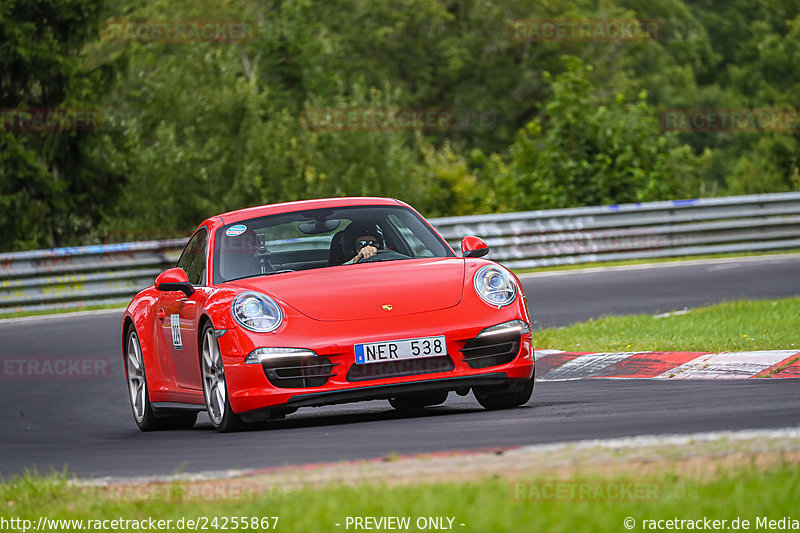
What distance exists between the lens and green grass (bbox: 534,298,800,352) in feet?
35.5

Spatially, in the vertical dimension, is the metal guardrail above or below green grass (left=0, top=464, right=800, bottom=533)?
below

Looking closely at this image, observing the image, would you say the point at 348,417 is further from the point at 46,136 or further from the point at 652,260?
the point at 46,136

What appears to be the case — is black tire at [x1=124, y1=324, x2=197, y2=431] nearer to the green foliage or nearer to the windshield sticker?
the windshield sticker

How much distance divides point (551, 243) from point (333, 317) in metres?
15.5

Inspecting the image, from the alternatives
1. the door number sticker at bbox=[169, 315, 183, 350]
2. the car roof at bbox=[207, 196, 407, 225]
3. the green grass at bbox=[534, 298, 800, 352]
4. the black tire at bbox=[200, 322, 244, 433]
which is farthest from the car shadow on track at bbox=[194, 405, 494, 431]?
the green grass at bbox=[534, 298, 800, 352]

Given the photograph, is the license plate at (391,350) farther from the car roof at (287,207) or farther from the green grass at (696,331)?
the green grass at (696,331)

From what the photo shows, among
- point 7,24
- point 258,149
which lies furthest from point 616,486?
point 258,149

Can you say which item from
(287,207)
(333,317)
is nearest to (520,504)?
(333,317)

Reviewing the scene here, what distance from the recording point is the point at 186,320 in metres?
8.86

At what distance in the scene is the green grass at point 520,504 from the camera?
13.7ft

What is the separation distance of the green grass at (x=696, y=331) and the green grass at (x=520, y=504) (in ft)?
19.1

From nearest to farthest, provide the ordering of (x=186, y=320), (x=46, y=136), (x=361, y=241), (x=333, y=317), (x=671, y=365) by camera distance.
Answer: (x=333, y=317) < (x=186, y=320) < (x=361, y=241) < (x=671, y=365) < (x=46, y=136)

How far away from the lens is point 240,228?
9164mm

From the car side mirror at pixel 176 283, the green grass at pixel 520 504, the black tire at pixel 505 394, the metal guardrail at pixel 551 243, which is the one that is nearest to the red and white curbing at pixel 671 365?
the black tire at pixel 505 394
